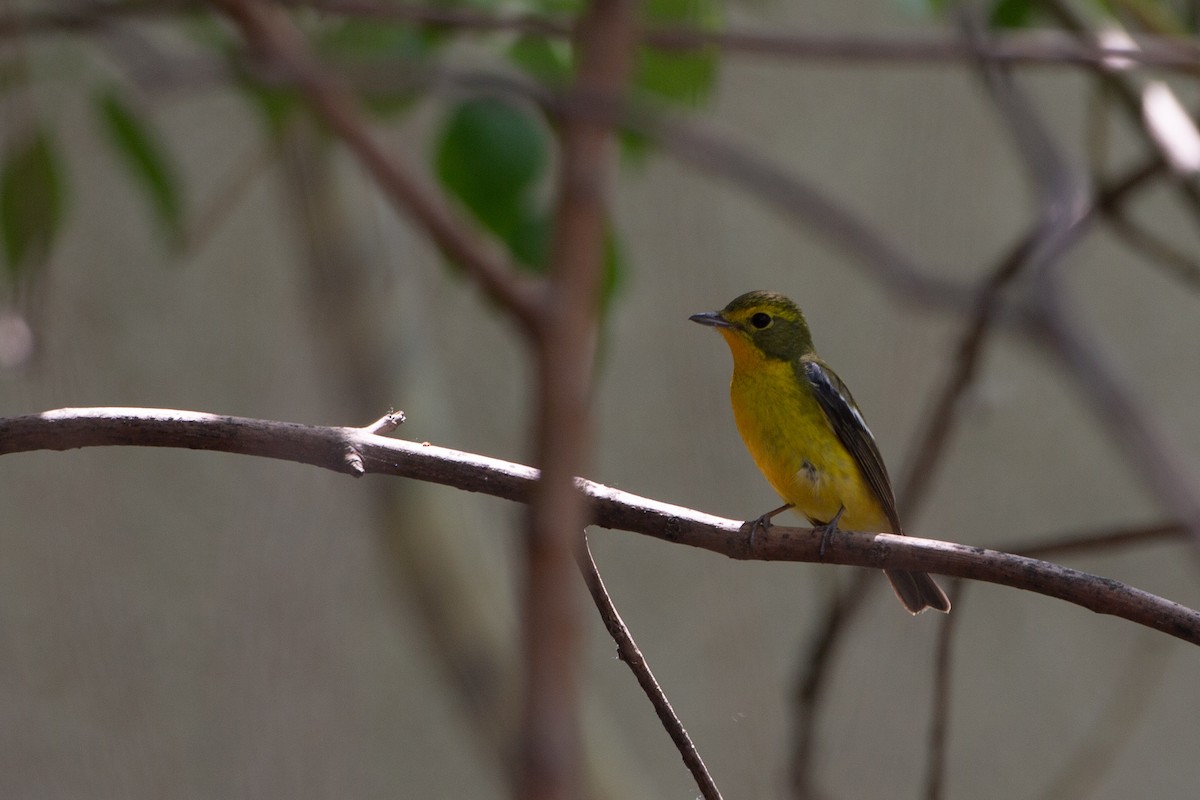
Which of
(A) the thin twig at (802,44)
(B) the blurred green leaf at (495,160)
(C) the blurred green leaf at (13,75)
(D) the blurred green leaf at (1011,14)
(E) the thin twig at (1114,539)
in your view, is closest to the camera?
(A) the thin twig at (802,44)

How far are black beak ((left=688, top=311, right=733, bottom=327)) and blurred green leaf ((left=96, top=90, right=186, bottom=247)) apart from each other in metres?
0.94

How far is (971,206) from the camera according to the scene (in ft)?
11.4

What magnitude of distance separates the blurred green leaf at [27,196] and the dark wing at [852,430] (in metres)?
1.42

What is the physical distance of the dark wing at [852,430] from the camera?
239cm

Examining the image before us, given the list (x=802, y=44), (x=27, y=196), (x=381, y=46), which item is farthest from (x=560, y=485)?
(x=381, y=46)

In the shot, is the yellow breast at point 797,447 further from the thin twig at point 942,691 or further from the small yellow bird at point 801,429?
the thin twig at point 942,691

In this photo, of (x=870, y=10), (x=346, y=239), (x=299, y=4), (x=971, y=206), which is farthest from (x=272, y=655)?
(x=870, y=10)

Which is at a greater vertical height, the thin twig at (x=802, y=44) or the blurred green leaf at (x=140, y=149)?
the blurred green leaf at (x=140, y=149)

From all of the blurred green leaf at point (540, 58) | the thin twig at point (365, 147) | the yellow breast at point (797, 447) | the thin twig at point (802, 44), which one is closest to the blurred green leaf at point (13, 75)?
the thin twig at point (802, 44)

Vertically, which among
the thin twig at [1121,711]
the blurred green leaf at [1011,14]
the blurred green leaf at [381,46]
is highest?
the blurred green leaf at [1011,14]

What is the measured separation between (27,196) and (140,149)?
0.74ft

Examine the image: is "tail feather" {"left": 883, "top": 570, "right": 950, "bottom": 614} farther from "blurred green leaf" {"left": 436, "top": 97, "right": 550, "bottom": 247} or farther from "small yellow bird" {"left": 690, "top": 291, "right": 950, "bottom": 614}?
"blurred green leaf" {"left": 436, "top": 97, "right": 550, "bottom": 247}

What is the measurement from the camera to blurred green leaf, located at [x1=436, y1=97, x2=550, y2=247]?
171 cm

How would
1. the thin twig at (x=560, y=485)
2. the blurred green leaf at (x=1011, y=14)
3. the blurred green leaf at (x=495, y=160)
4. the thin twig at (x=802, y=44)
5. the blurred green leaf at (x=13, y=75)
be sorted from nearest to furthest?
1. the thin twig at (x=560, y=485)
2. the thin twig at (x=802, y=44)
3. the blurred green leaf at (x=13, y=75)
4. the blurred green leaf at (x=495, y=160)
5. the blurred green leaf at (x=1011, y=14)
